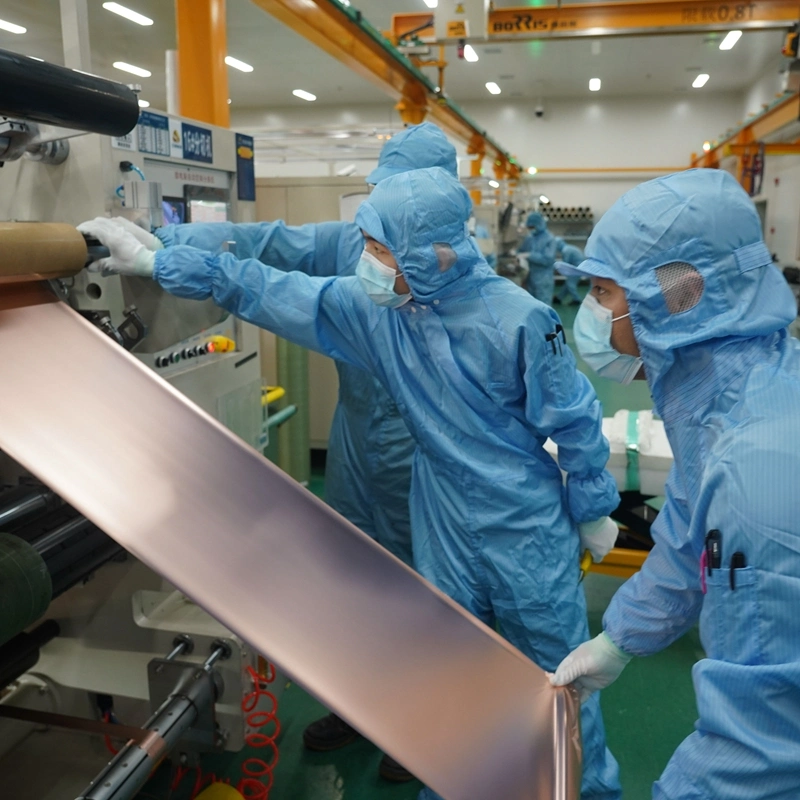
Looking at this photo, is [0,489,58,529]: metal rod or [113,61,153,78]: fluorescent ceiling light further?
[113,61,153,78]: fluorescent ceiling light

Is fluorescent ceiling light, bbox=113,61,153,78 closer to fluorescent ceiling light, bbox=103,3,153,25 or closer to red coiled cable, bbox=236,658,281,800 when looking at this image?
fluorescent ceiling light, bbox=103,3,153,25

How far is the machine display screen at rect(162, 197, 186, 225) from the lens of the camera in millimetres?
1685

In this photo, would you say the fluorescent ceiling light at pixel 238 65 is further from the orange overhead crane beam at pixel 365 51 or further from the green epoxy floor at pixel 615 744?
the green epoxy floor at pixel 615 744

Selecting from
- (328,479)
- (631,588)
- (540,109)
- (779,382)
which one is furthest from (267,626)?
(540,109)

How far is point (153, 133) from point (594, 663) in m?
1.36

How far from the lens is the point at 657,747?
2.18 meters

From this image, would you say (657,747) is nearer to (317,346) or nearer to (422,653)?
(422,653)

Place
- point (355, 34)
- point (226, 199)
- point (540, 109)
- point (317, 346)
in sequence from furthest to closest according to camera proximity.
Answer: point (540, 109) < point (355, 34) < point (226, 199) < point (317, 346)

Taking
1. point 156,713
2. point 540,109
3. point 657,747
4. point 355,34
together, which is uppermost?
point 540,109

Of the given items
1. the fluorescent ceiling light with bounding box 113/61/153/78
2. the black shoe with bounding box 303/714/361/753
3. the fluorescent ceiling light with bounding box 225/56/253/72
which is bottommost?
the black shoe with bounding box 303/714/361/753

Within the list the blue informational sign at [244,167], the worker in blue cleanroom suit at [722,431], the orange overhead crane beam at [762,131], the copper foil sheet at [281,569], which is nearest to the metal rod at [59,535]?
the copper foil sheet at [281,569]

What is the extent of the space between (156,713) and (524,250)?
8.47 metres

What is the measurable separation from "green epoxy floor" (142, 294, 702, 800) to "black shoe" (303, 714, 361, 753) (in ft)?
0.07

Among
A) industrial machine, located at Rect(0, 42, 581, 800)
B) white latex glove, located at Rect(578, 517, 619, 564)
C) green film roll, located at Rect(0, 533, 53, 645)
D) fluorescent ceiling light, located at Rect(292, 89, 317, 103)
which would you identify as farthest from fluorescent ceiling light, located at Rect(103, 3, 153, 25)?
white latex glove, located at Rect(578, 517, 619, 564)
